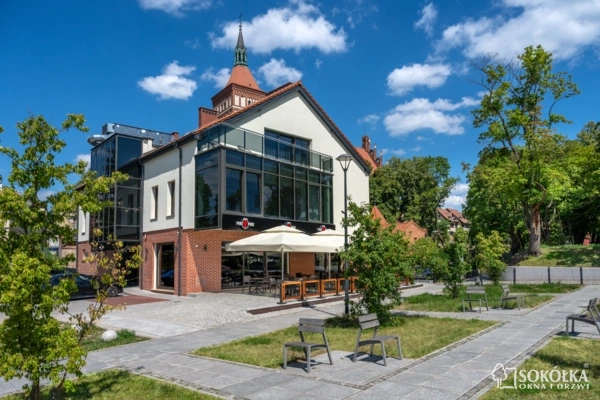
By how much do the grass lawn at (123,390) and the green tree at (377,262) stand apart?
619 centimetres

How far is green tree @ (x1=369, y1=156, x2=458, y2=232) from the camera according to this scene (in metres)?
44.8

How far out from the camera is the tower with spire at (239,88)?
73688mm

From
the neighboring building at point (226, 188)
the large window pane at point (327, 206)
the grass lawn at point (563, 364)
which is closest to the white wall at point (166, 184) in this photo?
the neighboring building at point (226, 188)

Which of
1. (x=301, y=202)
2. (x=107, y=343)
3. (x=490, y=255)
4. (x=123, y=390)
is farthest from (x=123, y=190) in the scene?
(x=123, y=390)

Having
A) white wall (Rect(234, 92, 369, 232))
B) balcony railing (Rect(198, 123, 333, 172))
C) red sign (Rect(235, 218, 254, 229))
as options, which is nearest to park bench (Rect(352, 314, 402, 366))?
red sign (Rect(235, 218, 254, 229))

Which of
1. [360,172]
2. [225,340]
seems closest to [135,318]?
[225,340]

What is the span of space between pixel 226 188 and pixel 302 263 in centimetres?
891

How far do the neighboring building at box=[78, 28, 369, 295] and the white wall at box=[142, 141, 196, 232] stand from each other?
5 centimetres

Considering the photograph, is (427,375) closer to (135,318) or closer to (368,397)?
(368,397)

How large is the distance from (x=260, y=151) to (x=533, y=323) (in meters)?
14.7

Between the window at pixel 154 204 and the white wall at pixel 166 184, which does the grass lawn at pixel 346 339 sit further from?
the window at pixel 154 204

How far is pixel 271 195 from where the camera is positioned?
75.7 ft

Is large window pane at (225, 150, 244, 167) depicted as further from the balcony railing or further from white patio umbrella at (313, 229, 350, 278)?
white patio umbrella at (313, 229, 350, 278)

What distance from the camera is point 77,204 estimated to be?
18.7 ft
